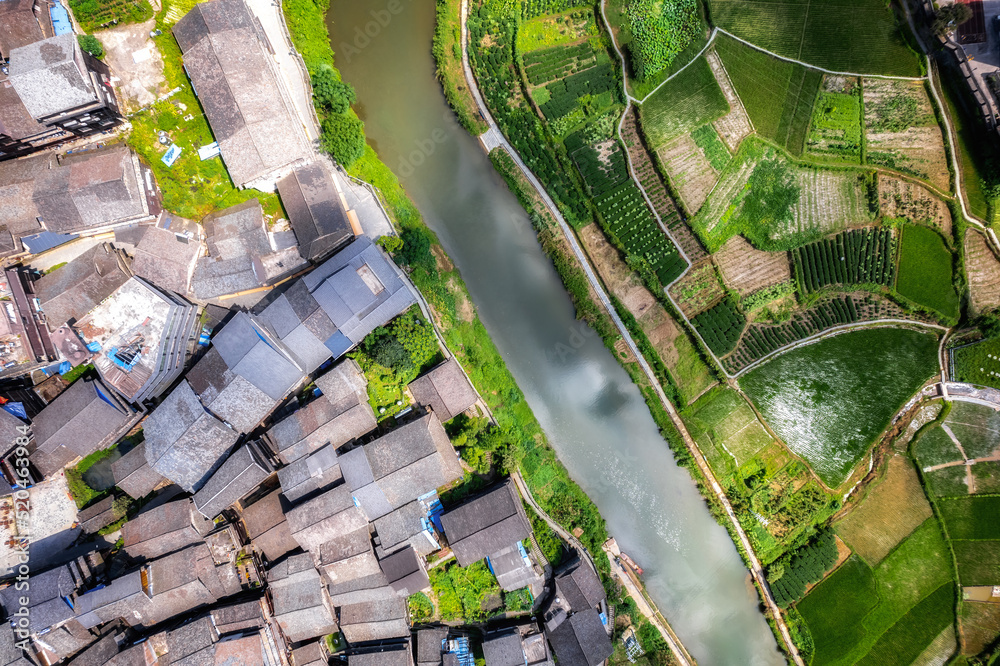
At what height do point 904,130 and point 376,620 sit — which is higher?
point 904,130

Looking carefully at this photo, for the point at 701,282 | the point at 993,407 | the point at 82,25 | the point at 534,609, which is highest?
the point at 82,25

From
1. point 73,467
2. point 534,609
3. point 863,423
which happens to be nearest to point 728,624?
point 534,609

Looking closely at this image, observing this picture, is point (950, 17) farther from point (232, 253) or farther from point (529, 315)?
point (232, 253)

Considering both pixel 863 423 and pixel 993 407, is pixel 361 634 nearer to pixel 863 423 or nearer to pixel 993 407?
pixel 863 423

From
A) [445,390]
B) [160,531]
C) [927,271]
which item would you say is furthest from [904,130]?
[160,531]

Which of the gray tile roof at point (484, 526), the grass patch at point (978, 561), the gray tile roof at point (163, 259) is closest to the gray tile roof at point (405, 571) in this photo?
the gray tile roof at point (484, 526)

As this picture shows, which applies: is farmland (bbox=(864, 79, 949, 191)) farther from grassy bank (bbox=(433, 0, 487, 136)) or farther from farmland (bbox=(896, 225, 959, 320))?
grassy bank (bbox=(433, 0, 487, 136))
